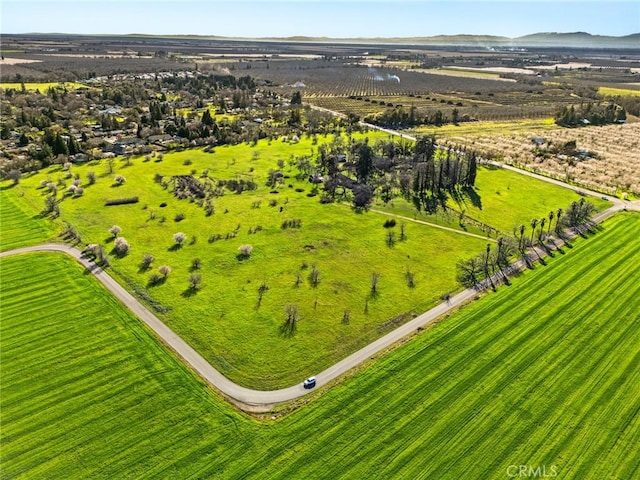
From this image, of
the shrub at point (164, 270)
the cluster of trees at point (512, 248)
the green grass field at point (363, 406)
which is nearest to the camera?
the green grass field at point (363, 406)

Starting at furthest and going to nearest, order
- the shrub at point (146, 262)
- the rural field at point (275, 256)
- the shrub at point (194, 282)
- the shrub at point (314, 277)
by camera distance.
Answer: the shrub at point (146, 262)
the shrub at point (314, 277)
the shrub at point (194, 282)
the rural field at point (275, 256)

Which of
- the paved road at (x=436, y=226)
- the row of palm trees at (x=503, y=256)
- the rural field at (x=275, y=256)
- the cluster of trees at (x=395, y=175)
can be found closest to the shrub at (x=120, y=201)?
the rural field at (x=275, y=256)

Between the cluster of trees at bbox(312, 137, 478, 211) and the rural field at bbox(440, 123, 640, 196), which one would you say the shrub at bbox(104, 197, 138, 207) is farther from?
the rural field at bbox(440, 123, 640, 196)

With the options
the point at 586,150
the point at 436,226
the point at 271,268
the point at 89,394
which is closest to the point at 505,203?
the point at 436,226

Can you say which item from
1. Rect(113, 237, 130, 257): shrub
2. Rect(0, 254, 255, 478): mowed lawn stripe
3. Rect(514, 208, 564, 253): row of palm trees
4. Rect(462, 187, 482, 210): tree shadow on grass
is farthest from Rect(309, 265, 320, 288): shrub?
Rect(462, 187, 482, 210): tree shadow on grass

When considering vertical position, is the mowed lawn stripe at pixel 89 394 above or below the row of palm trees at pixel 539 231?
below

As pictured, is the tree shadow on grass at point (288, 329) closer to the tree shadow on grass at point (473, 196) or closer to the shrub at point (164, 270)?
the shrub at point (164, 270)
